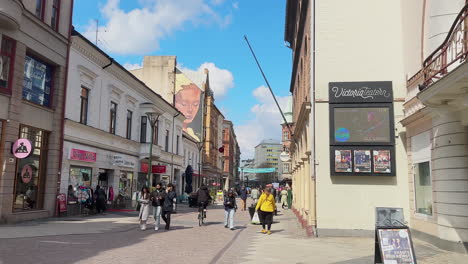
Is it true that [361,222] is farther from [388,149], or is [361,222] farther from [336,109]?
[336,109]

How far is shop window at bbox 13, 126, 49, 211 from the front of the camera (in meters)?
15.8

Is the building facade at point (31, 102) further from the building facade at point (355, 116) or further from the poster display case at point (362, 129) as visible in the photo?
the poster display case at point (362, 129)

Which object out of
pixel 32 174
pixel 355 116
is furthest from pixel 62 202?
pixel 355 116

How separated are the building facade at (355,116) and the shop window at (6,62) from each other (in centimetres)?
1126

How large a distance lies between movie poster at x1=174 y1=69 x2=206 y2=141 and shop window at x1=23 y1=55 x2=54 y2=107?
110 feet

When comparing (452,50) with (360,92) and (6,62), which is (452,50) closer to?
(360,92)

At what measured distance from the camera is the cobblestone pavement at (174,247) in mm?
8859

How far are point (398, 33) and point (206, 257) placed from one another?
10409mm

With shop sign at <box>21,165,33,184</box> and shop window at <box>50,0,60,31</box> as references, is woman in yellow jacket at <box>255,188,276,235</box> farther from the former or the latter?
shop window at <box>50,0,60,31</box>

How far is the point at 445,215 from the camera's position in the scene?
10180 mm

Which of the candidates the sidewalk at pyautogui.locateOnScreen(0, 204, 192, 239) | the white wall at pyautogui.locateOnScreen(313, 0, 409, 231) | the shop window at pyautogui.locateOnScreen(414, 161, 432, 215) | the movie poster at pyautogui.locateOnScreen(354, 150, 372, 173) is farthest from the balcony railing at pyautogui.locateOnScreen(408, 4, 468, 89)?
the sidewalk at pyautogui.locateOnScreen(0, 204, 192, 239)

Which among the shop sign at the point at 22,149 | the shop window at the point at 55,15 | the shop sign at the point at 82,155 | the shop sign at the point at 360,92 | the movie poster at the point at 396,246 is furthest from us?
the shop sign at the point at 82,155

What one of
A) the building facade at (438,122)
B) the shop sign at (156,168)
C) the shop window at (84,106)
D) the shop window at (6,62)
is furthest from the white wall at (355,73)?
the shop sign at (156,168)

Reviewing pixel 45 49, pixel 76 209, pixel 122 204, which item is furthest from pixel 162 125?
pixel 45 49
